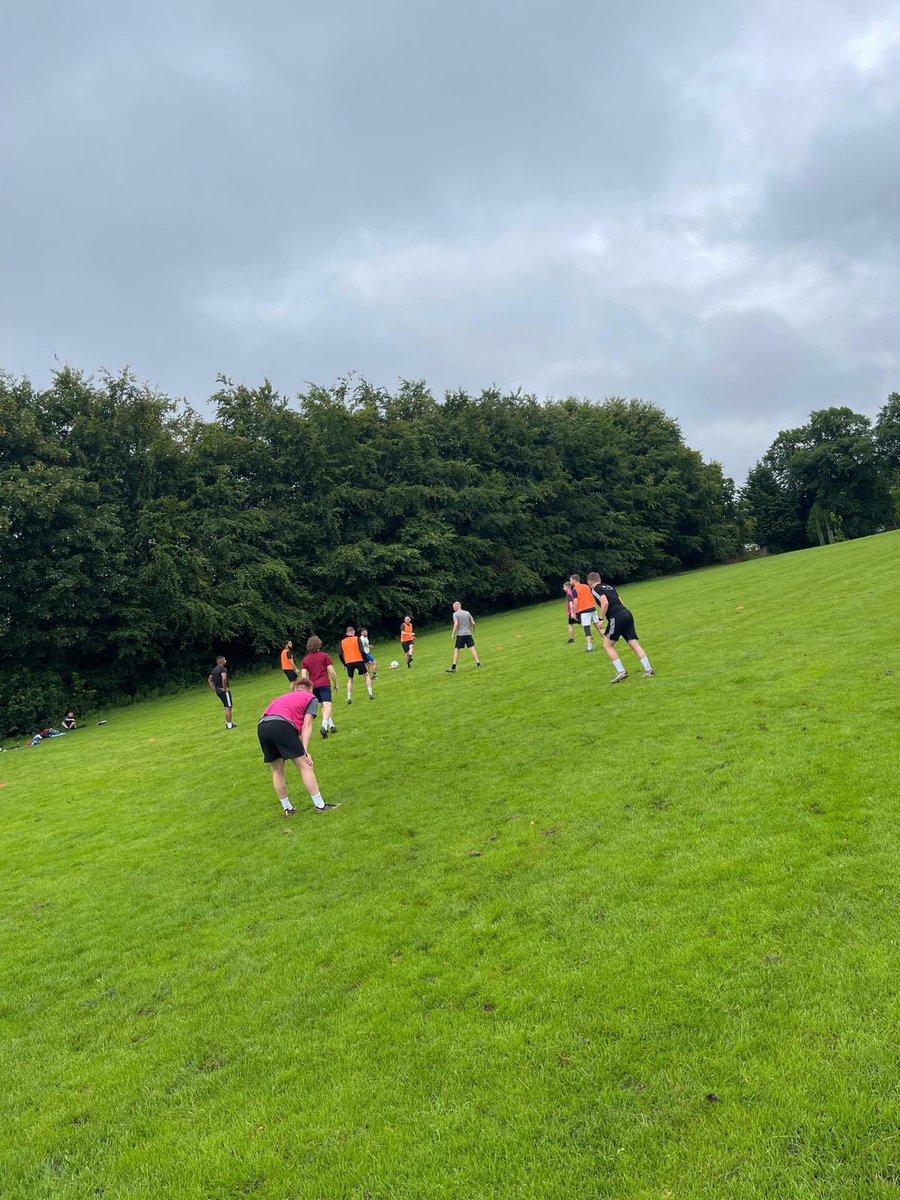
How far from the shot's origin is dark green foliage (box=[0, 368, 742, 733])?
31781 mm

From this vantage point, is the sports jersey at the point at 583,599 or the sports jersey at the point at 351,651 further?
the sports jersey at the point at 583,599

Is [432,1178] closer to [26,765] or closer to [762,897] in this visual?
[762,897]

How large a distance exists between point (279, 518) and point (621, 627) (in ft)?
107

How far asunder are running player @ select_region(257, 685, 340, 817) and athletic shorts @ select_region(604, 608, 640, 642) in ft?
24.2

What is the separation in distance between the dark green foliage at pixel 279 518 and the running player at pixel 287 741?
78.4 ft

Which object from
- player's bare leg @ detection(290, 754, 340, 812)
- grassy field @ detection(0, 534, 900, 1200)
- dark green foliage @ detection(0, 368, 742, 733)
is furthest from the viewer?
dark green foliage @ detection(0, 368, 742, 733)

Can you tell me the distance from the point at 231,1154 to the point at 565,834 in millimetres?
4708

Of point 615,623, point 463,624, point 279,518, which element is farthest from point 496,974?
point 279,518

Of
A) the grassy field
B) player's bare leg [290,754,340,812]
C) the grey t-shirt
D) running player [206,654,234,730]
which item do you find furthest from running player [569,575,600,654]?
player's bare leg [290,754,340,812]

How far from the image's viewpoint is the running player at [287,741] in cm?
1049

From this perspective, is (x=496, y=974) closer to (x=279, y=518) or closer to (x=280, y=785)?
(x=280, y=785)

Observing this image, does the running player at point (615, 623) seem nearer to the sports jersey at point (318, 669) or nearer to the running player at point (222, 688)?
the sports jersey at point (318, 669)

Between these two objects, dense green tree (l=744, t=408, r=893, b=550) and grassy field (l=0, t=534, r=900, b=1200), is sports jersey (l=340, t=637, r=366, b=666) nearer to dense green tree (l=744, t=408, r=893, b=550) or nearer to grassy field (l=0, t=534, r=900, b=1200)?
grassy field (l=0, t=534, r=900, b=1200)

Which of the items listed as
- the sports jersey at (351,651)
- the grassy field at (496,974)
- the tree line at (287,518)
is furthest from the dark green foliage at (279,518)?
the grassy field at (496,974)
